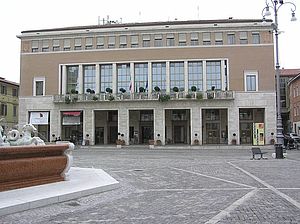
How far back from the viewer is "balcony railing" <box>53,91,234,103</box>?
160 ft

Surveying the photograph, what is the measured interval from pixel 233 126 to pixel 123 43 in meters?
19.7

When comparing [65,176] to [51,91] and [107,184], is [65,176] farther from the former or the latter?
[51,91]

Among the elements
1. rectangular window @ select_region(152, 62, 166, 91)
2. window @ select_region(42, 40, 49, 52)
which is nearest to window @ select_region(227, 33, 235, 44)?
rectangular window @ select_region(152, 62, 166, 91)

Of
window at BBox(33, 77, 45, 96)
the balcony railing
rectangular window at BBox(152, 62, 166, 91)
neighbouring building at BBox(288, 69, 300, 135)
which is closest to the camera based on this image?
the balcony railing

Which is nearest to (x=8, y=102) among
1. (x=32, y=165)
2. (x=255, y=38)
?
(x=255, y=38)

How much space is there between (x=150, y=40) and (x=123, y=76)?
6498mm

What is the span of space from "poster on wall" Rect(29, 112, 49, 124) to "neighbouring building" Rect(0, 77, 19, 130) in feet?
21.6

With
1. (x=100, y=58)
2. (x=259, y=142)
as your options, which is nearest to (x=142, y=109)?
(x=100, y=58)

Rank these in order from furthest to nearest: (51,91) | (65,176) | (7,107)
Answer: (7,107) → (51,91) → (65,176)

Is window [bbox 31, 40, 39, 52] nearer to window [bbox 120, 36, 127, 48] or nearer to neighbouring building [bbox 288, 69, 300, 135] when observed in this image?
window [bbox 120, 36, 127, 48]

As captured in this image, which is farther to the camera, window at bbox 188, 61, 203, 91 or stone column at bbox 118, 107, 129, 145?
stone column at bbox 118, 107, 129, 145

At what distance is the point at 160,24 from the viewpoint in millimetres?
51344

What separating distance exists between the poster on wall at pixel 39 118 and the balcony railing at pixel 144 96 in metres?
2.75

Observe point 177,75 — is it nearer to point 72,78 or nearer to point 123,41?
point 123,41
